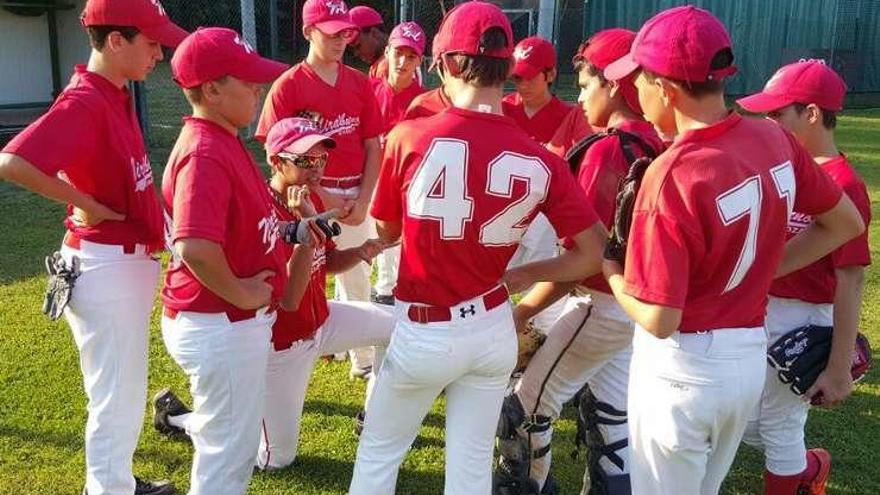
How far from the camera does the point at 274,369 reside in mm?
3943

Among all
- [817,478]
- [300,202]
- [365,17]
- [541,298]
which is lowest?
[817,478]

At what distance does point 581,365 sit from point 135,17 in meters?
2.43

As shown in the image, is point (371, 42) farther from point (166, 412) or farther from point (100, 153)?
point (100, 153)

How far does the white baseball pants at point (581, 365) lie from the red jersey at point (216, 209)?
1.28 m

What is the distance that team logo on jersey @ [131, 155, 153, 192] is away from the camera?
3.39 meters

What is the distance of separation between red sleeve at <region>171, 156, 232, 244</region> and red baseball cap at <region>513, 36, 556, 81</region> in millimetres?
2697

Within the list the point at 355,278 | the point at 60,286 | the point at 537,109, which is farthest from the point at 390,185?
the point at 537,109

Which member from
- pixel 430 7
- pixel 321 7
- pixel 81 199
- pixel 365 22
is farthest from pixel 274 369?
pixel 430 7

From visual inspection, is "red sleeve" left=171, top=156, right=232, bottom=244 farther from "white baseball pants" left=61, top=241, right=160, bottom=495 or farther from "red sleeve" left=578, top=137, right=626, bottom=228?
"red sleeve" left=578, top=137, right=626, bottom=228

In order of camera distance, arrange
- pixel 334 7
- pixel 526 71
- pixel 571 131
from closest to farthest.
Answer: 1. pixel 571 131
2. pixel 334 7
3. pixel 526 71

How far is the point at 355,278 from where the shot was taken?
548cm

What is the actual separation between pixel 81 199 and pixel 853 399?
474 centimetres

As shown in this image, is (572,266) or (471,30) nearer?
(471,30)

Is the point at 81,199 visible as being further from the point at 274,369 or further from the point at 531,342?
the point at 531,342
